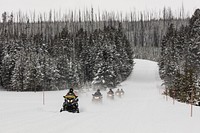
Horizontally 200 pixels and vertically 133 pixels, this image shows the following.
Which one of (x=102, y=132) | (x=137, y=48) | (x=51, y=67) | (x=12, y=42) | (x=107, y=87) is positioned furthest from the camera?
(x=137, y=48)

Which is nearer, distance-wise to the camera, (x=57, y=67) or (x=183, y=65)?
(x=183, y=65)

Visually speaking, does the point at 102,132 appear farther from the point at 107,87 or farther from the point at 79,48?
the point at 79,48

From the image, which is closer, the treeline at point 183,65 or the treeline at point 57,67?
the treeline at point 183,65

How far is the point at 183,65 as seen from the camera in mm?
53875

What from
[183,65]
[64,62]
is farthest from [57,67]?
[183,65]

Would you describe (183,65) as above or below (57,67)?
above

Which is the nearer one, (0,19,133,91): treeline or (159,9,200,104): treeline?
(159,9,200,104): treeline

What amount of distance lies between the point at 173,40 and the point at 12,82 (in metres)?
39.5

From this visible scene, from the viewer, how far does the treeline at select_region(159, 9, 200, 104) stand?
30859 mm

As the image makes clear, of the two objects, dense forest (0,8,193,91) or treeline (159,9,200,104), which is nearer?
treeline (159,9,200,104)

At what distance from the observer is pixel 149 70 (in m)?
84.9

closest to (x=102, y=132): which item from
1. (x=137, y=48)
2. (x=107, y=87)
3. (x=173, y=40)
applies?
(x=107, y=87)

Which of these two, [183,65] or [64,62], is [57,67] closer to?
[64,62]

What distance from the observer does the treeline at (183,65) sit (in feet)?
101
